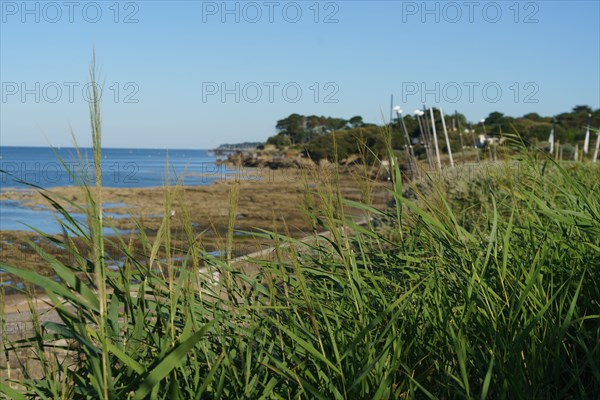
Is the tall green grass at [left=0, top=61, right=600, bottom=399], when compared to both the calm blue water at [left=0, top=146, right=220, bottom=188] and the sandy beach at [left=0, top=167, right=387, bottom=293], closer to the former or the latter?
the calm blue water at [left=0, top=146, right=220, bottom=188]

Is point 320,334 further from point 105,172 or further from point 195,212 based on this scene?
point 195,212

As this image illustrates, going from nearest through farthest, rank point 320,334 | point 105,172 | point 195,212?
point 320,334
point 105,172
point 195,212

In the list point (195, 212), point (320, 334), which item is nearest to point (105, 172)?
point (320, 334)

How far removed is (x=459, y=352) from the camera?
189 cm

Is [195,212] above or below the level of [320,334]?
below

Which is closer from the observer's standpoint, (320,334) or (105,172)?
(320,334)

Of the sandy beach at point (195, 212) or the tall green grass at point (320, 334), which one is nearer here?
the tall green grass at point (320, 334)

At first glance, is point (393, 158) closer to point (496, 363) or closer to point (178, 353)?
point (496, 363)

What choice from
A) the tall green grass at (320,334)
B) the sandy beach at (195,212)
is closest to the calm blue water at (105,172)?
the tall green grass at (320,334)

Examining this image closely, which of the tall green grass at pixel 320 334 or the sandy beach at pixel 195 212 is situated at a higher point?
the tall green grass at pixel 320 334

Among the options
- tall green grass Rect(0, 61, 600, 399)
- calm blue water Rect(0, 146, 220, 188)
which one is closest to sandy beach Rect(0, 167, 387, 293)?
calm blue water Rect(0, 146, 220, 188)

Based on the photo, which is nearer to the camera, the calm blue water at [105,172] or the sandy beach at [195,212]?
the calm blue water at [105,172]

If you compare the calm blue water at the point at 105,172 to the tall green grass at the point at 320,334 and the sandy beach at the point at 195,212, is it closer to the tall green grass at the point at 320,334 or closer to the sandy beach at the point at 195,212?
the tall green grass at the point at 320,334

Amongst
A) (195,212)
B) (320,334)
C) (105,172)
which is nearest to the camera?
(320,334)
